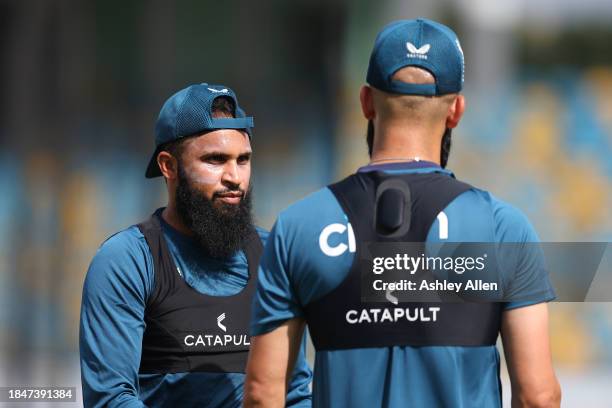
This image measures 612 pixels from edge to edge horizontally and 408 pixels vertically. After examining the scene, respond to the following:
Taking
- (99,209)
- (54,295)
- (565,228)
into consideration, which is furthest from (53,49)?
(565,228)

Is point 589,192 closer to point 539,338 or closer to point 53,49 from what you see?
point 53,49

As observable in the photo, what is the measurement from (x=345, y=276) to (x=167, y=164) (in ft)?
4.36

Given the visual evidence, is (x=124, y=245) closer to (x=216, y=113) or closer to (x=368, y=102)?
(x=216, y=113)

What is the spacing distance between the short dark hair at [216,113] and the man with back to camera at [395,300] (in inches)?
43.9

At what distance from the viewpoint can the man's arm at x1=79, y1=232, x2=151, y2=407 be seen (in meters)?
3.12

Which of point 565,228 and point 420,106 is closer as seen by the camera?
point 420,106

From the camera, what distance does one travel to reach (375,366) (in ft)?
7.82

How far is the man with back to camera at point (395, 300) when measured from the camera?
2.36 metres

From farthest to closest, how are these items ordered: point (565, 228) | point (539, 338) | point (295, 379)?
1. point (565, 228)
2. point (295, 379)
3. point (539, 338)

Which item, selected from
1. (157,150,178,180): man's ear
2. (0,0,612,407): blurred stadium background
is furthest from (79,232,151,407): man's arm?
(0,0,612,407): blurred stadium background

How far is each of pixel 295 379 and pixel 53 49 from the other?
3.72 metres

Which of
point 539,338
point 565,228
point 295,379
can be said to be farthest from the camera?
point 565,228

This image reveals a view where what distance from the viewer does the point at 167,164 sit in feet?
11.8

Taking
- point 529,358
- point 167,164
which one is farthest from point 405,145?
point 167,164
